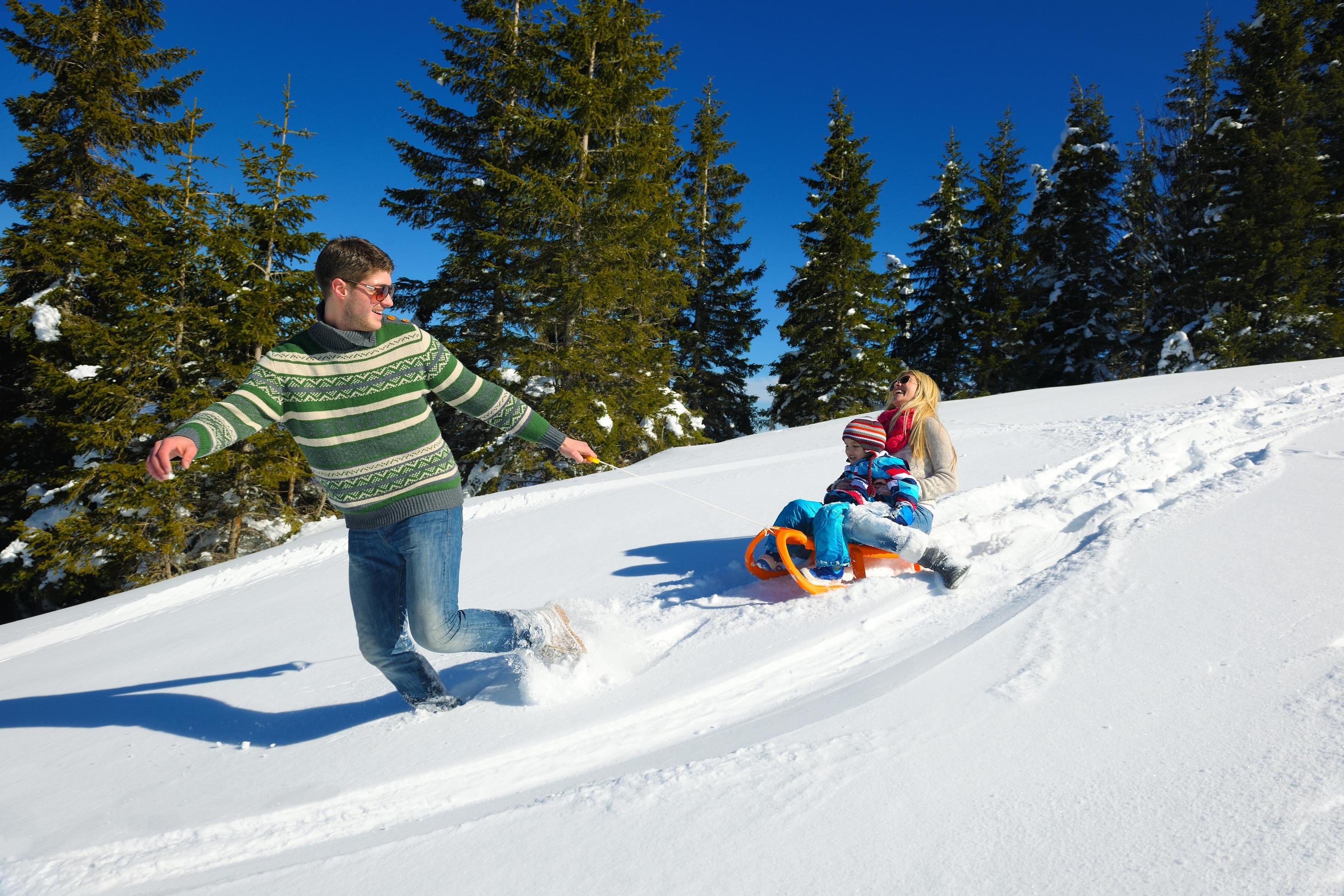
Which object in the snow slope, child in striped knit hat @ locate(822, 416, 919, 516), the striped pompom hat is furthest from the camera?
the striped pompom hat

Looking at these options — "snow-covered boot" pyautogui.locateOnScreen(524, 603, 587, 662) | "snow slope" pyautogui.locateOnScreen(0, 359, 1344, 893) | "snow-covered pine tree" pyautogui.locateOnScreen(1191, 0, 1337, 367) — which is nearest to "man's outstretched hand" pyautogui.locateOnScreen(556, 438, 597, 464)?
"snow-covered boot" pyautogui.locateOnScreen(524, 603, 587, 662)

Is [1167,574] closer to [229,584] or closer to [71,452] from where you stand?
[229,584]

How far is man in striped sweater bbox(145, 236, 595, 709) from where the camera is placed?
2.38 m

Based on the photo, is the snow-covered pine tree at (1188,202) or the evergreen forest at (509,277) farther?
the snow-covered pine tree at (1188,202)

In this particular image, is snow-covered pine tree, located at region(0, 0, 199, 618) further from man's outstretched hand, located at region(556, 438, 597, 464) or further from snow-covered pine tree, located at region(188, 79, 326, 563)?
man's outstretched hand, located at region(556, 438, 597, 464)

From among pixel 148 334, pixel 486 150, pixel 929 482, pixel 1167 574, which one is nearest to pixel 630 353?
pixel 486 150

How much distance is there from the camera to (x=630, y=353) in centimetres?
1363

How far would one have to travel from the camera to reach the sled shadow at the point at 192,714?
278cm

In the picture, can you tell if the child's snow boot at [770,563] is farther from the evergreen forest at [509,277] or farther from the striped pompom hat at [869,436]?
the evergreen forest at [509,277]

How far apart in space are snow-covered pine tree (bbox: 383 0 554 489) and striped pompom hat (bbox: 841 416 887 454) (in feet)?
32.1

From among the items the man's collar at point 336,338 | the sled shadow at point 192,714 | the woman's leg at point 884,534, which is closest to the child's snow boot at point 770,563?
the woman's leg at point 884,534

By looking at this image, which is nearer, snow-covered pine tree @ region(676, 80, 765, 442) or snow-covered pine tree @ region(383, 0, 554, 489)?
snow-covered pine tree @ region(383, 0, 554, 489)

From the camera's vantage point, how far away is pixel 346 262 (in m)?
2.41

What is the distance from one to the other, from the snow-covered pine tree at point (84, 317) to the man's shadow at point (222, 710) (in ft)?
30.2
